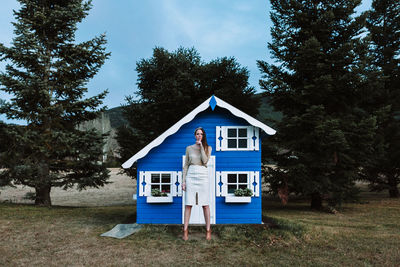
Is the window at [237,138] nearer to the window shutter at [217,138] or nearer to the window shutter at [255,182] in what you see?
the window shutter at [217,138]

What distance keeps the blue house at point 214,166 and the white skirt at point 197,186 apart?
2162 millimetres

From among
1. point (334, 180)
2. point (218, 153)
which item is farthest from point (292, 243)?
point (334, 180)

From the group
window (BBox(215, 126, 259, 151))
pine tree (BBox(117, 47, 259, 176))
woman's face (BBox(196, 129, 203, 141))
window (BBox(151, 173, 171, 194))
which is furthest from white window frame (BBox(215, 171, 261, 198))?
pine tree (BBox(117, 47, 259, 176))

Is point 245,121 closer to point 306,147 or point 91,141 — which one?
point 306,147

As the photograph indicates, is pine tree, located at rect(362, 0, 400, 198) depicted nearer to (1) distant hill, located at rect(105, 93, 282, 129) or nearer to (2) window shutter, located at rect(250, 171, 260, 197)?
(1) distant hill, located at rect(105, 93, 282, 129)

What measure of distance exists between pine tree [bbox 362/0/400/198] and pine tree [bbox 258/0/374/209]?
14.5ft

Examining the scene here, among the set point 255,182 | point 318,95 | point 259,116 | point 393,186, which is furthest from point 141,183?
point 393,186

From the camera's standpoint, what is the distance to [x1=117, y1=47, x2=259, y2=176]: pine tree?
63.2ft

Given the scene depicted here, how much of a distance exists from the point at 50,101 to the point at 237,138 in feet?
31.9

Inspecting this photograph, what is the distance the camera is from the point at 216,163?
951 centimetres

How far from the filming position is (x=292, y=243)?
727 cm

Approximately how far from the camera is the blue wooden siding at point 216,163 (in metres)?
9.38

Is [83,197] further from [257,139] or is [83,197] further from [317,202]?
[257,139]

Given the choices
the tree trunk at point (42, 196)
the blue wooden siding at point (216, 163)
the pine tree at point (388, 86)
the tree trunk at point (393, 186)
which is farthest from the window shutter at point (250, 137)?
the tree trunk at point (393, 186)
